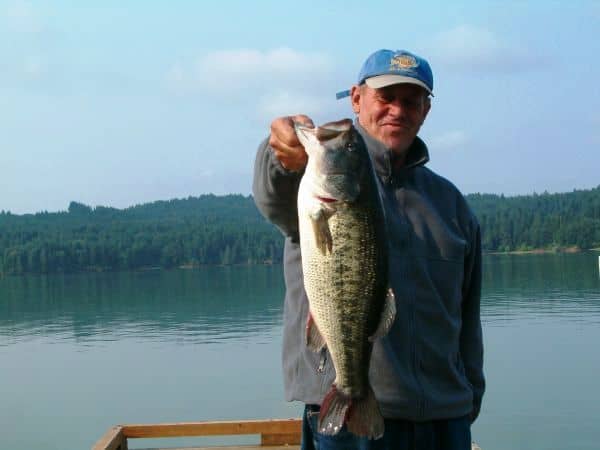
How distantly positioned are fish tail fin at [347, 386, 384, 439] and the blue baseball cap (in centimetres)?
140

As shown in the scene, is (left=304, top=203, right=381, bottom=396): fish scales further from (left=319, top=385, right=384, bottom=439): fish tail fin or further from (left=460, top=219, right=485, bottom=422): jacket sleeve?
(left=460, top=219, right=485, bottom=422): jacket sleeve

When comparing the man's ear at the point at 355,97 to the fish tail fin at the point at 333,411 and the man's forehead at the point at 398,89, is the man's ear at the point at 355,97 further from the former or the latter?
the fish tail fin at the point at 333,411

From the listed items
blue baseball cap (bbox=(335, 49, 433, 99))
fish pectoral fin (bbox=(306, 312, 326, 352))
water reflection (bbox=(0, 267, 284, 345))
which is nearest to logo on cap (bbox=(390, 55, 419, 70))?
blue baseball cap (bbox=(335, 49, 433, 99))

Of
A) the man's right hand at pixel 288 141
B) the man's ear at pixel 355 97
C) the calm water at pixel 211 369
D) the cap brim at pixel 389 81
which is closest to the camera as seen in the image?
the man's right hand at pixel 288 141

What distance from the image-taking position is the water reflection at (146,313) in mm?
39906

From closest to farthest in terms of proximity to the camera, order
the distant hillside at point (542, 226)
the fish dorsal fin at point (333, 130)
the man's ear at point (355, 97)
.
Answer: the fish dorsal fin at point (333, 130)
the man's ear at point (355, 97)
the distant hillside at point (542, 226)

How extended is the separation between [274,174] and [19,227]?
153924 millimetres

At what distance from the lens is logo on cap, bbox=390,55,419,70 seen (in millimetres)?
3557

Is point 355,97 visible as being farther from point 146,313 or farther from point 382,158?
point 146,313

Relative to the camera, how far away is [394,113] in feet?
11.8

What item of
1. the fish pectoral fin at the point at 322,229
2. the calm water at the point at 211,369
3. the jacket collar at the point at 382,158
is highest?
the jacket collar at the point at 382,158

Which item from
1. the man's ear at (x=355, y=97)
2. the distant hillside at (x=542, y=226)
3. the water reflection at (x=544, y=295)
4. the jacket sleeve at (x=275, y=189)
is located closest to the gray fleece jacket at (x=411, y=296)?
the jacket sleeve at (x=275, y=189)

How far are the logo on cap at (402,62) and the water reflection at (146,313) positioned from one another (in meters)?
32.1

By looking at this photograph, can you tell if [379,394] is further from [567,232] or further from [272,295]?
[567,232]
